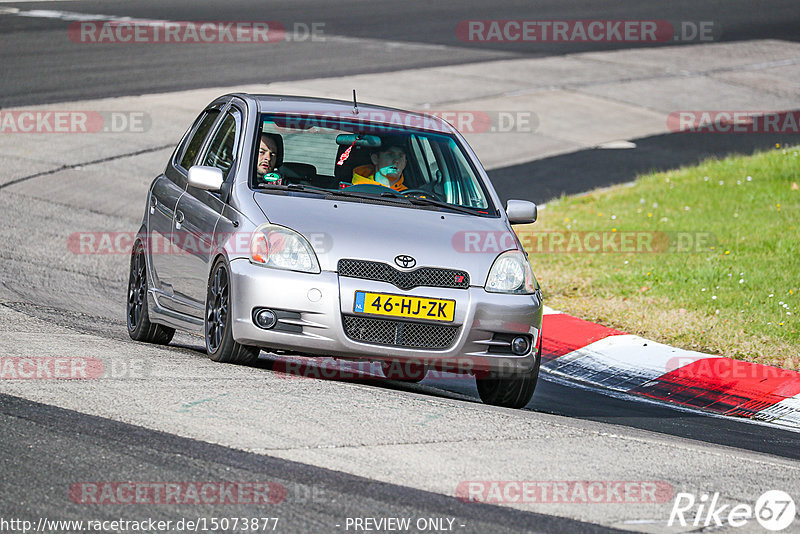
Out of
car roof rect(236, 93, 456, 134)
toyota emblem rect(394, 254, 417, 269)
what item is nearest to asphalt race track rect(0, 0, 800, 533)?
toyota emblem rect(394, 254, 417, 269)

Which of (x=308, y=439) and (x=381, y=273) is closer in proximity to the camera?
(x=308, y=439)

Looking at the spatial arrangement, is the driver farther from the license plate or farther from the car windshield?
the license plate

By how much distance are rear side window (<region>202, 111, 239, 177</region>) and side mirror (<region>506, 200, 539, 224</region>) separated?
1820 millimetres

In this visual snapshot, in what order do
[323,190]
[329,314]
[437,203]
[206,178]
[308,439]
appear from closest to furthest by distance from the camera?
[308,439], [329,314], [206,178], [323,190], [437,203]

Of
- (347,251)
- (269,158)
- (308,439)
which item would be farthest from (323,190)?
(308,439)

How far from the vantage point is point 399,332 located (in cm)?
743

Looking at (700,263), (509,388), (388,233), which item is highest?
(388,233)

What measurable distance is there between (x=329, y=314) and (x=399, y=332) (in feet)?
1.37

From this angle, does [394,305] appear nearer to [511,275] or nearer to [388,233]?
[388,233]

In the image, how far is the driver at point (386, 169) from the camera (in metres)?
8.59

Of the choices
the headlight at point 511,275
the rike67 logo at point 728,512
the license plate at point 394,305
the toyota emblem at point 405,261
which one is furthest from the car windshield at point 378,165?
the rike67 logo at point 728,512

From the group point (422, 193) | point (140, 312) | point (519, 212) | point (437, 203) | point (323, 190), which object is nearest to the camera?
point (323, 190)

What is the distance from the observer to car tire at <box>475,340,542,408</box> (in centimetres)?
806

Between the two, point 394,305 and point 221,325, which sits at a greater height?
point 394,305
